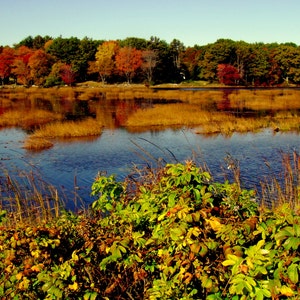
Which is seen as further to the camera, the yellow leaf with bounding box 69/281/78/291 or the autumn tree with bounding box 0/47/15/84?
the autumn tree with bounding box 0/47/15/84

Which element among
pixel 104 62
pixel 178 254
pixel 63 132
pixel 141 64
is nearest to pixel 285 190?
pixel 178 254

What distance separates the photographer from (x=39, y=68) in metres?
98.7

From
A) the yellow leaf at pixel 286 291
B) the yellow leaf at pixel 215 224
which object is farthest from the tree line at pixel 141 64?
the yellow leaf at pixel 286 291

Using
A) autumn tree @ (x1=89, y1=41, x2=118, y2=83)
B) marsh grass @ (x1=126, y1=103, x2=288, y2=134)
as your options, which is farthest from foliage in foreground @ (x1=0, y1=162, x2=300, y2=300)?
autumn tree @ (x1=89, y1=41, x2=118, y2=83)

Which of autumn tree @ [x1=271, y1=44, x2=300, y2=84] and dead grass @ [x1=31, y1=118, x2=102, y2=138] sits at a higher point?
autumn tree @ [x1=271, y1=44, x2=300, y2=84]

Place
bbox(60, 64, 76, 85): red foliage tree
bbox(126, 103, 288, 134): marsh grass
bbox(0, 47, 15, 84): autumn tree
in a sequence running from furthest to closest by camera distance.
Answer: bbox(0, 47, 15, 84): autumn tree → bbox(60, 64, 76, 85): red foliage tree → bbox(126, 103, 288, 134): marsh grass

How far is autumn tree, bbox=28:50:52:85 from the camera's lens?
320 feet

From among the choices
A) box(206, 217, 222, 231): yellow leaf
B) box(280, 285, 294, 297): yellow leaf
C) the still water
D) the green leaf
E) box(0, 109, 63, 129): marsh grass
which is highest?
box(206, 217, 222, 231): yellow leaf

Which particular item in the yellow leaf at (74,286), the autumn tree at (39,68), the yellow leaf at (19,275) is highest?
the autumn tree at (39,68)

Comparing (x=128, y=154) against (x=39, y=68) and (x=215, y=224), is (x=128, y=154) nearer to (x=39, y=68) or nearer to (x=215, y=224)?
(x=215, y=224)

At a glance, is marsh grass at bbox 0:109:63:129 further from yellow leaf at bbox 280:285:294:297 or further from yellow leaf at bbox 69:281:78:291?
yellow leaf at bbox 280:285:294:297

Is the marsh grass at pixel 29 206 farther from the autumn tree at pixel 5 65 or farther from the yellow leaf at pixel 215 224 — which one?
the autumn tree at pixel 5 65

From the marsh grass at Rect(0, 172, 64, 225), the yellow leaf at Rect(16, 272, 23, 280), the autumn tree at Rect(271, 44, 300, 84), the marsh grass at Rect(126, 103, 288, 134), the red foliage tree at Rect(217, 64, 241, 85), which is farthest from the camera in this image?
the autumn tree at Rect(271, 44, 300, 84)

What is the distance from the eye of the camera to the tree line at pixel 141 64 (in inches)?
3976
